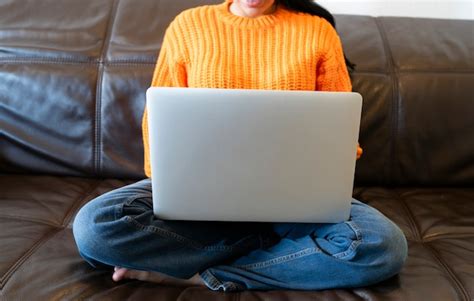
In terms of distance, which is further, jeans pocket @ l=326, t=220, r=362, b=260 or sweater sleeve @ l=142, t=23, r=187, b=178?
sweater sleeve @ l=142, t=23, r=187, b=178

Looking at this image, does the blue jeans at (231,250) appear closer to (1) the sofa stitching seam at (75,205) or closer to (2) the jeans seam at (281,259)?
(2) the jeans seam at (281,259)

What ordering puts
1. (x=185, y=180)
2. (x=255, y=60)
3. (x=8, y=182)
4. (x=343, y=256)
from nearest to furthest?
(x=185, y=180), (x=343, y=256), (x=255, y=60), (x=8, y=182)

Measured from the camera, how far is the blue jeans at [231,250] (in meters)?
0.86

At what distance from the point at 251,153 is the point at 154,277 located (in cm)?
33

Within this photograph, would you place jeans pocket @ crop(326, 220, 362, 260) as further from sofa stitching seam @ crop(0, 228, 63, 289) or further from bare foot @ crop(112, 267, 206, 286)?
sofa stitching seam @ crop(0, 228, 63, 289)

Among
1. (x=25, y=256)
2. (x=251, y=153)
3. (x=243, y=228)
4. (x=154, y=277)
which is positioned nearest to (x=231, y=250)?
(x=243, y=228)

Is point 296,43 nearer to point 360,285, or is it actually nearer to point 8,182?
point 360,285

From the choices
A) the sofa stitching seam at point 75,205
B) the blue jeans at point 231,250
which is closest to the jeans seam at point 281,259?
the blue jeans at point 231,250

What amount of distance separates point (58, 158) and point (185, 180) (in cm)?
65

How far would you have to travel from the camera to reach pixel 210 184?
76 centimetres

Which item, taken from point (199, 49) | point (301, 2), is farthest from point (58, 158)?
point (301, 2)

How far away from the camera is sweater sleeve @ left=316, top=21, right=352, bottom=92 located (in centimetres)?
109

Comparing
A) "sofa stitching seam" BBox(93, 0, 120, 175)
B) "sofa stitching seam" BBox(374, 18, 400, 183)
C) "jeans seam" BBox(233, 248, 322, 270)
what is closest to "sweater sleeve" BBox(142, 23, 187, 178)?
"sofa stitching seam" BBox(93, 0, 120, 175)

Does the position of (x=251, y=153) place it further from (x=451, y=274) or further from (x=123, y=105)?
(x=123, y=105)
